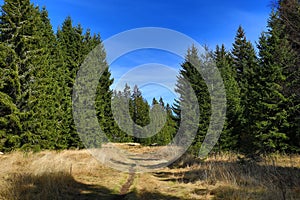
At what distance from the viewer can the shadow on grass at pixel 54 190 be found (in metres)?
5.26

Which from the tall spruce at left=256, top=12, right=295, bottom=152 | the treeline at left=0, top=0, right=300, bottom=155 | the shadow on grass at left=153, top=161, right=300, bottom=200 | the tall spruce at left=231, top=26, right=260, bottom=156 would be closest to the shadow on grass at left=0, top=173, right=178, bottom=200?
the shadow on grass at left=153, top=161, right=300, bottom=200

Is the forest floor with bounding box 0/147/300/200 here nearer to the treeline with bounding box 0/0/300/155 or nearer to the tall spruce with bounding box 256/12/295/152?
the treeline with bounding box 0/0/300/155

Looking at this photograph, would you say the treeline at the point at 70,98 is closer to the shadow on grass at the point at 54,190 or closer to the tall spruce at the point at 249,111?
the tall spruce at the point at 249,111

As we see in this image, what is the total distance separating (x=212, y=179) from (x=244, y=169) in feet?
5.76

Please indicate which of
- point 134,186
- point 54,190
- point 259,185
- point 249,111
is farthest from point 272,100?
point 54,190

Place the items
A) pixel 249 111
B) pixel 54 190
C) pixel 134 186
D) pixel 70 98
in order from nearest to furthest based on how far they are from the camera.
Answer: pixel 54 190 < pixel 134 186 < pixel 249 111 < pixel 70 98

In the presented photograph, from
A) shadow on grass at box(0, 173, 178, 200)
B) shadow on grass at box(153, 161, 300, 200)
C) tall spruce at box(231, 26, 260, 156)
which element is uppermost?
tall spruce at box(231, 26, 260, 156)

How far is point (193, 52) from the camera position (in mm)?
22625

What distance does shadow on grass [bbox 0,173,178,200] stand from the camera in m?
5.26

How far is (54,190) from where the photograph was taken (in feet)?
19.6

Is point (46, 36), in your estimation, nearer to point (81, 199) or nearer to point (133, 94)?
point (81, 199)

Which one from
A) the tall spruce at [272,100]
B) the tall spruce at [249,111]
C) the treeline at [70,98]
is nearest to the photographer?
the treeline at [70,98]

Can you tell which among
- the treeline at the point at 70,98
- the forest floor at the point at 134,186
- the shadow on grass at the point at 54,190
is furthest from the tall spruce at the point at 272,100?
the shadow on grass at the point at 54,190

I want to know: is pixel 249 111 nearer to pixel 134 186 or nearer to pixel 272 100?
pixel 272 100
